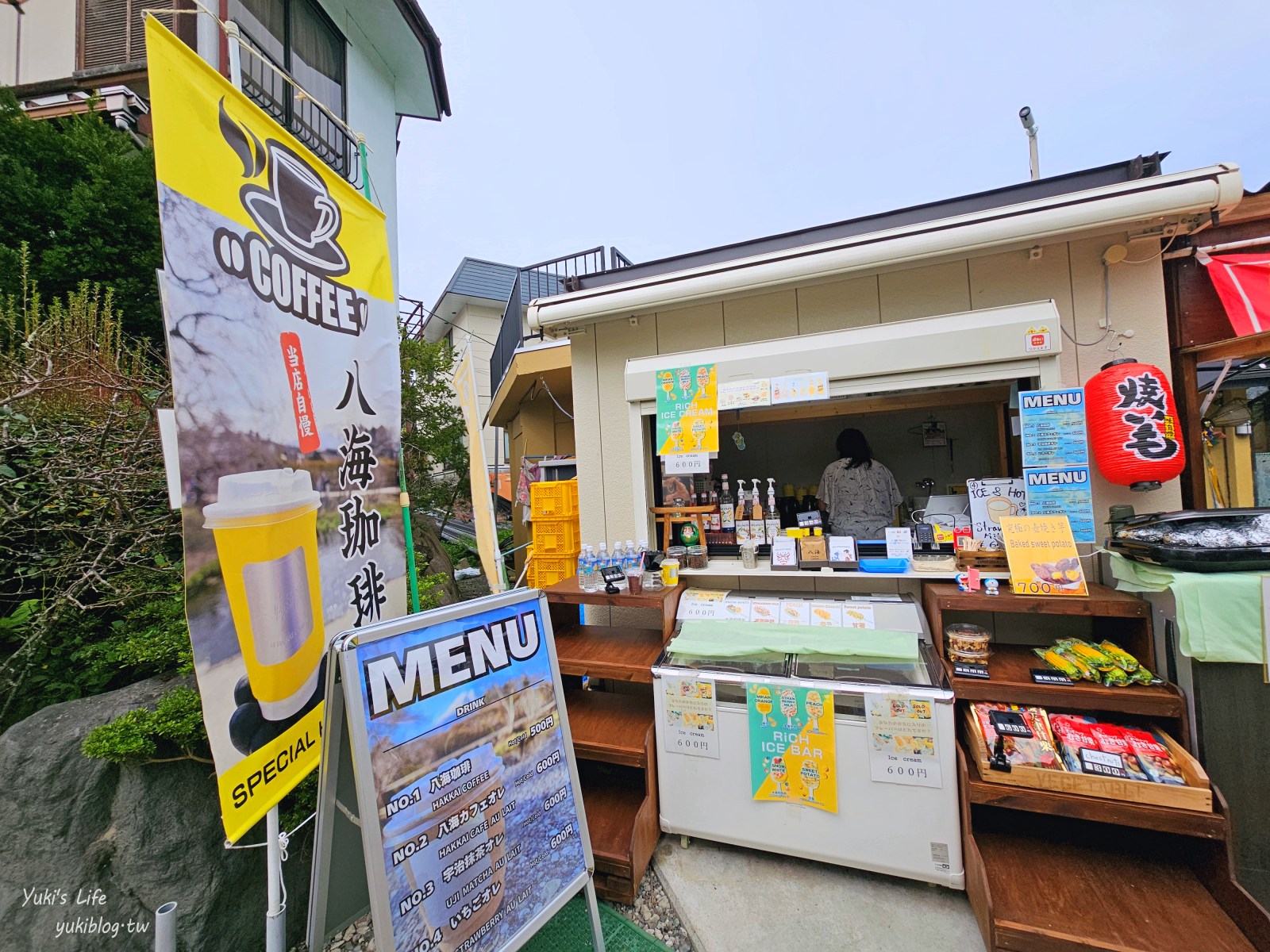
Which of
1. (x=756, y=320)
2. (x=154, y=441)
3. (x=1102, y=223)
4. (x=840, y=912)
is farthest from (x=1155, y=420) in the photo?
(x=154, y=441)

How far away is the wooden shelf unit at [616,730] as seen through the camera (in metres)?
2.23

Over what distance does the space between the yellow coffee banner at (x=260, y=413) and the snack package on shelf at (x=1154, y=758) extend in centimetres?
310

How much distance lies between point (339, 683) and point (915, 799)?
7.81 feet

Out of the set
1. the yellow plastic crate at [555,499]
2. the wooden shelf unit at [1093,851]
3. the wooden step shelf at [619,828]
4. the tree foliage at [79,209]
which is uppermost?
the tree foliage at [79,209]

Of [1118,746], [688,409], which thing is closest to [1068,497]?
[1118,746]

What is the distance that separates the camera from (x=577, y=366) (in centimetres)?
341

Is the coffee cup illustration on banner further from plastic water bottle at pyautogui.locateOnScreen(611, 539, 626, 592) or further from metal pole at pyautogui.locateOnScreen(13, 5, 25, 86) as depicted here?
metal pole at pyautogui.locateOnScreen(13, 5, 25, 86)

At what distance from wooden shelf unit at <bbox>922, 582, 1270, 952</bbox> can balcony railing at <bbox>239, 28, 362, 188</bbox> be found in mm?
5074

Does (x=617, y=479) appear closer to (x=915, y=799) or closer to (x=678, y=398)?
(x=678, y=398)

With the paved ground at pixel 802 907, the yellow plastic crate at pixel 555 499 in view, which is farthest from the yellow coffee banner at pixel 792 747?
the yellow plastic crate at pixel 555 499

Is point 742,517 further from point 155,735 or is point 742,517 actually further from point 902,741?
point 155,735

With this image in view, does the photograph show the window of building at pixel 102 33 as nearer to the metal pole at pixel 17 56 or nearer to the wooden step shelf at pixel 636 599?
the metal pole at pixel 17 56

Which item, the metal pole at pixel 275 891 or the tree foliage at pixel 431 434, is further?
the tree foliage at pixel 431 434

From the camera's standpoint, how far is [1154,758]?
6.11ft
